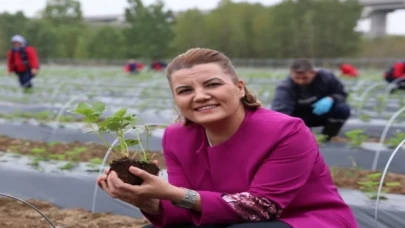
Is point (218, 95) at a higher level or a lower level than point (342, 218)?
higher

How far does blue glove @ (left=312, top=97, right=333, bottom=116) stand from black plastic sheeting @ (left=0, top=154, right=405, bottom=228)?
77.8 inches

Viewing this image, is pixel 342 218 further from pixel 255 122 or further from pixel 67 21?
pixel 67 21

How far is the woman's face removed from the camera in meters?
2.01

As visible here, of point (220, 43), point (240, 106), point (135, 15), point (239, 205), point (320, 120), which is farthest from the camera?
point (135, 15)

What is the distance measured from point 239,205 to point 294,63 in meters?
3.50

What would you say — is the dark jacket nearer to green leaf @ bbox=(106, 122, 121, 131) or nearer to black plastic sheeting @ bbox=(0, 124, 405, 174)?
black plastic sheeting @ bbox=(0, 124, 405, 174)

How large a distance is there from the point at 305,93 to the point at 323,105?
0.69 feet

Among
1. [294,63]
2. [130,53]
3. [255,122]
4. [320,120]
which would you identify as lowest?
[130,53]

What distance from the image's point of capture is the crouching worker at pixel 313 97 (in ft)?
17.9

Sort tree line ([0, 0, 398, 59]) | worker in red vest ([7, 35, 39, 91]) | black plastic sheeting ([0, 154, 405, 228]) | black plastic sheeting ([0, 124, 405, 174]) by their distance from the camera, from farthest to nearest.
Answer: tree line ([0, 0, 398, 59]) → worker in red vest ([7, 35, 39, 91]) → black plastic sheeting ([0, 124, 405, 174]) → black plastic sheeting ([0, 154, 405, 228])

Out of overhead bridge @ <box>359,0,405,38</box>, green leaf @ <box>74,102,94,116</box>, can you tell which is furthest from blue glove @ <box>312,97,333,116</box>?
Result: overhead bridge @ <box>359,0,405,38</box>

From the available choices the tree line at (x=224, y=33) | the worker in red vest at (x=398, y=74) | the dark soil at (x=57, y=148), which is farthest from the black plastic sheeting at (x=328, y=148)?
the tree line at (x=224, y=33)

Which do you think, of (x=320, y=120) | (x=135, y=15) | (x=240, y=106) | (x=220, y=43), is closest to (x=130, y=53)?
(x=135, y=15)

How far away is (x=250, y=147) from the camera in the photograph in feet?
6.70
